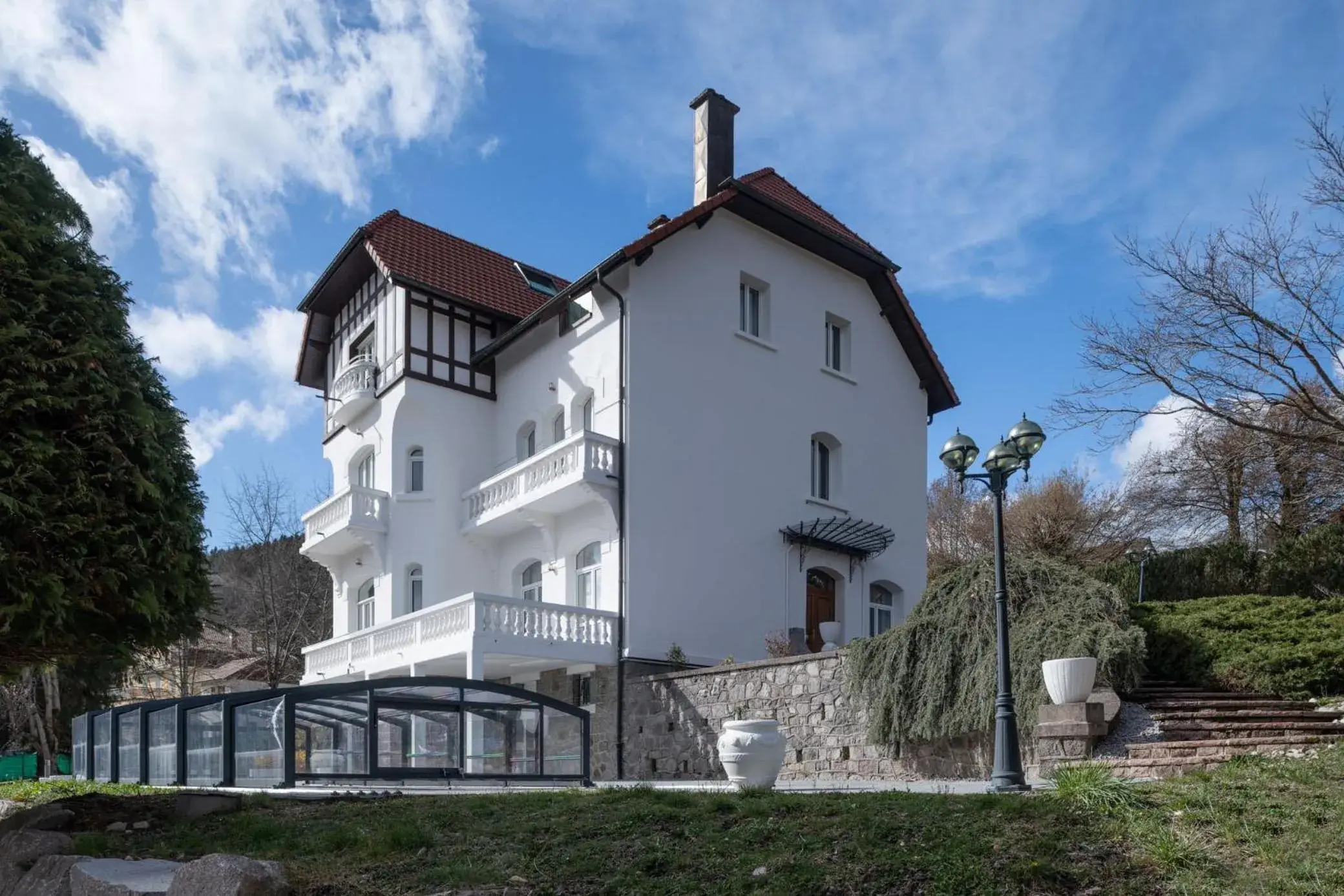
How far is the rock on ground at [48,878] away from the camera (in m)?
8.24

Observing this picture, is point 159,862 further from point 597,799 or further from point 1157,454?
point 1157,454

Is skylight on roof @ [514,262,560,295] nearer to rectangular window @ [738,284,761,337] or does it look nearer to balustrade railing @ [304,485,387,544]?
rectangular window @ [738,284,761,337]

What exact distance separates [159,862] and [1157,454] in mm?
32163

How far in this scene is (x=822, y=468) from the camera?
83.4ft

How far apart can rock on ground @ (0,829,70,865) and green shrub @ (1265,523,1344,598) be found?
2199 centimetres

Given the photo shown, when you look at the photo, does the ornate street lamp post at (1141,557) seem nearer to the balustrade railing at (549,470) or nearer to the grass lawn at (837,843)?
the balustrade railing at (549,470)

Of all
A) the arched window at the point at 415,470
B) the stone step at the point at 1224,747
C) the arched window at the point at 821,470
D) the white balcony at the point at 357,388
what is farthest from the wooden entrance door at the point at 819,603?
the stone step at the point at 1224,747

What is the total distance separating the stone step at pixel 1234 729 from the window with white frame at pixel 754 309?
13070 mm

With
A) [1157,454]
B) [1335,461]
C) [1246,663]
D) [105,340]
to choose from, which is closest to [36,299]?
[105,340]

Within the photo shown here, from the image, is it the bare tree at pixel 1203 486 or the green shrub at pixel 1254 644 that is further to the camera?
the bare tree at pixel 1203 486

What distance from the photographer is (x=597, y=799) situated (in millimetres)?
9430

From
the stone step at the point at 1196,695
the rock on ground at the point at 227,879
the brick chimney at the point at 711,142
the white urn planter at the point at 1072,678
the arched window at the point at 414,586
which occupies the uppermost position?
the brick chimney at the point at 711,142

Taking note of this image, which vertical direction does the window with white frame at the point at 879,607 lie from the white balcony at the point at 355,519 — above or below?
below

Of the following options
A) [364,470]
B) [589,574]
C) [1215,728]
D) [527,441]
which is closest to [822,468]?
[589,574]
